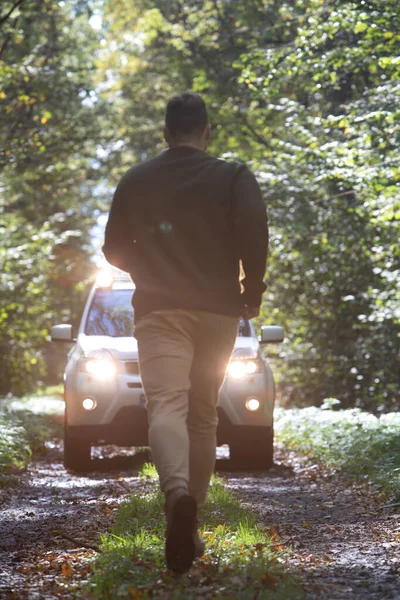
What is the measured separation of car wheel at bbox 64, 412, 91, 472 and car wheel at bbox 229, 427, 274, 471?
56.2 inches

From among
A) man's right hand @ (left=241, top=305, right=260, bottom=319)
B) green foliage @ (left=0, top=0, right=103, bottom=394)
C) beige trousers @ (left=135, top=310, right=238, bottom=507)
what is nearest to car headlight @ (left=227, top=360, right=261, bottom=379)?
beige trousers @ (left=135, top=310, right=238, bottom=507)

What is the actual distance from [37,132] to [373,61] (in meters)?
6.45

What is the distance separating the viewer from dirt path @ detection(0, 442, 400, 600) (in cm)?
459

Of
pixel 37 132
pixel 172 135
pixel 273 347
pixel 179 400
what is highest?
pixel 37 132

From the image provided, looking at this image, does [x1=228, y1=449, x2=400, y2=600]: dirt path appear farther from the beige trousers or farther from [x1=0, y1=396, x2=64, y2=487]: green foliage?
[x1=0, y1=396, x2=64, y2=487]: green foliage

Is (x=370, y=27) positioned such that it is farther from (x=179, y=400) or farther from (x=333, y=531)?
(x=179, y=400)

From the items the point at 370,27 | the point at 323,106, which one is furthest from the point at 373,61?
the point at 323,106

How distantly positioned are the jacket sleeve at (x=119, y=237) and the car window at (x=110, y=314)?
16.0 feet

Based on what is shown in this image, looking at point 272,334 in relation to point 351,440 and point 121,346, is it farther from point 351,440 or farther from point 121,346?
point 351,440

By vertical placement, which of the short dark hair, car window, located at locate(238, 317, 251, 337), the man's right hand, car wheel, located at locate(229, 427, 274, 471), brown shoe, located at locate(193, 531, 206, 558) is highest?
the short dark hair

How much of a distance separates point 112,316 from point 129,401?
134 centimetres

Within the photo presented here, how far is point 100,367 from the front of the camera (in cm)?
920

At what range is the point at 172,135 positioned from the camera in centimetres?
478

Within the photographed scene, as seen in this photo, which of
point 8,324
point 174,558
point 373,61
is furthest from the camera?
point 8,324
